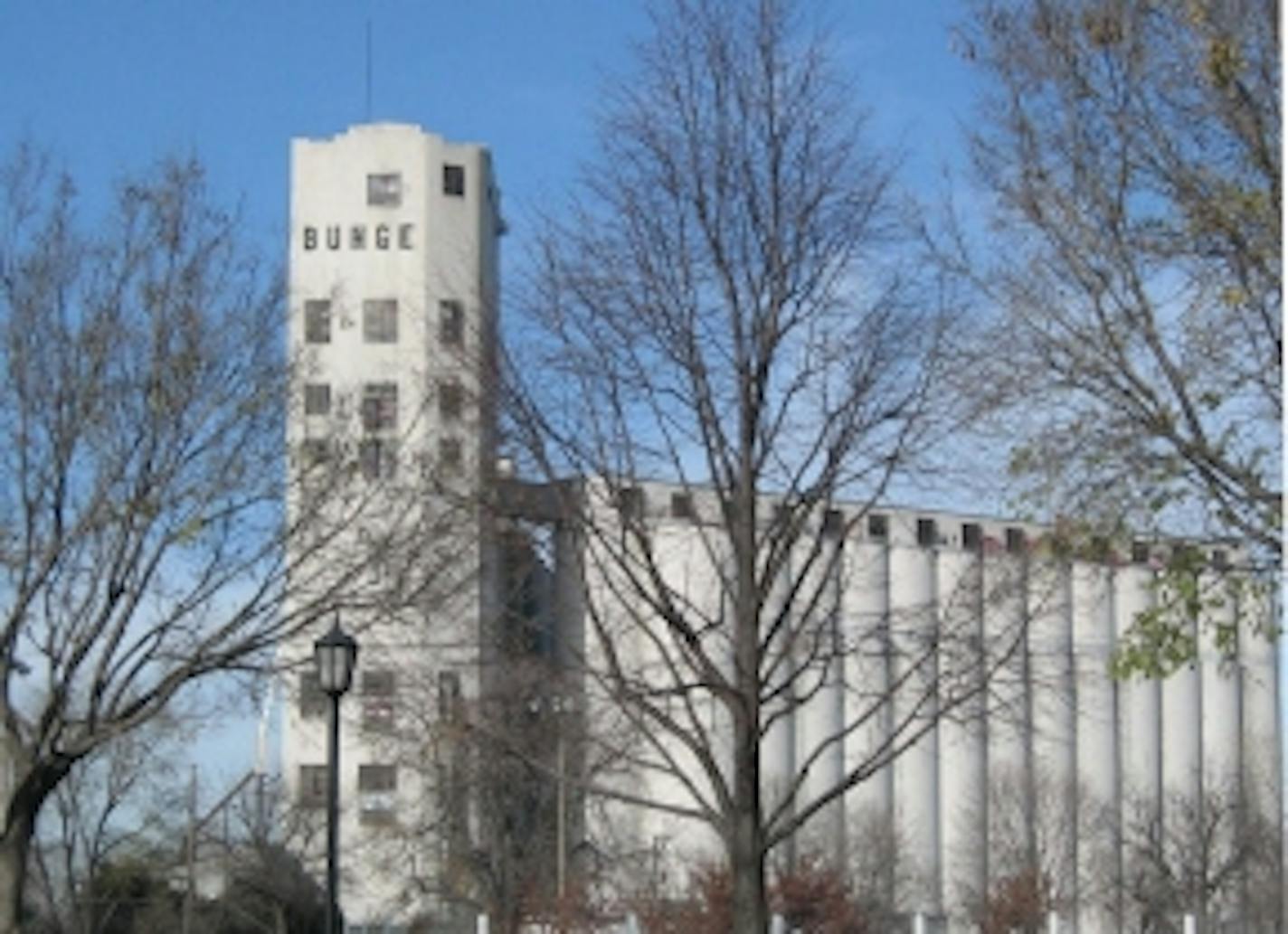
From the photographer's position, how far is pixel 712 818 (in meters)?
22.9

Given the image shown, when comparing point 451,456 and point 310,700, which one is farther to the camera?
point 310,700

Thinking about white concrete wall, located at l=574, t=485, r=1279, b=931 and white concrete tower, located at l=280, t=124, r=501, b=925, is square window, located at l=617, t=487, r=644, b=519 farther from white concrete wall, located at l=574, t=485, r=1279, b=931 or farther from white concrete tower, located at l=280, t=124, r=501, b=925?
white concrete wall, located at l=574, t=485, r=1279, b=931

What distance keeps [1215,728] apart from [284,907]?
4732 centimetres

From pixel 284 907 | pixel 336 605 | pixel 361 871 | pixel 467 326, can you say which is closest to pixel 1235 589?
pixel 467 326

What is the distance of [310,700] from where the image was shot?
35938mm

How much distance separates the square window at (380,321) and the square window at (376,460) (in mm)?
43772

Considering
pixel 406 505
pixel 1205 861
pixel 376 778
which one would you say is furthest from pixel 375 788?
pixel 406 505

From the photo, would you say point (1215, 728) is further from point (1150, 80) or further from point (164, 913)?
point (1150, 80)

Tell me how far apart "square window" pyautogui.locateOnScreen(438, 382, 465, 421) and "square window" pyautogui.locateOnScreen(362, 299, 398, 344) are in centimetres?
4732

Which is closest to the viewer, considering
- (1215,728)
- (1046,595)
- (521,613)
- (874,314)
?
(1046,595)

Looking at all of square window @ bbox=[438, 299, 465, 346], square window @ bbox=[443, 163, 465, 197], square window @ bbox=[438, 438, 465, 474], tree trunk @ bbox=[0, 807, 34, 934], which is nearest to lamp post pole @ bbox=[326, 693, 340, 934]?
square window @ bbox=[438, 438, 465, 474]

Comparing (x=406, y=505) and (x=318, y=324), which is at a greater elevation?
(x=318, y=324)

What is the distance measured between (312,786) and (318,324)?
144 feet

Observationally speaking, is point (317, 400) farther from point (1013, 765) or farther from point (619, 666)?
point (1013, 765)
